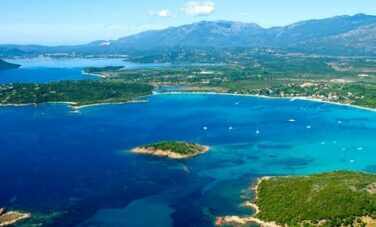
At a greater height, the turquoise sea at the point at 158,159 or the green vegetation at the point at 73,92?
the green vegetation at the point at 73,92

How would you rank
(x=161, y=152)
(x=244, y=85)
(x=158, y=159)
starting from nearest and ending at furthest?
(x=158, y=159), (x=161, y=152), (x=244, y=85)

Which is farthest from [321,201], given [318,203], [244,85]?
[244,85]

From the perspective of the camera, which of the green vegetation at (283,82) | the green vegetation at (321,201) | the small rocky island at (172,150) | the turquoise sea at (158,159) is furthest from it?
the green vegetation at (283,82)

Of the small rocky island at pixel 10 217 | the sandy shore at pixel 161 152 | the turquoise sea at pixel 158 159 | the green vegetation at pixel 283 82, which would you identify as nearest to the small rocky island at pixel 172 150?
the sandy shore at pixel 161 152

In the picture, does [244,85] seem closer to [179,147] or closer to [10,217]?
[179,147]

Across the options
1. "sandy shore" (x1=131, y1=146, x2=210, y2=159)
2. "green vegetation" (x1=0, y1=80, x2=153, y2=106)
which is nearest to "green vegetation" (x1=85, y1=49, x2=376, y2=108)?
"green vegetation" (x1=0, y1=80, x2=153, y2=106)

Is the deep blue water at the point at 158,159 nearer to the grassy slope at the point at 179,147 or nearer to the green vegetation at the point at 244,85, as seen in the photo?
the grassy slope at the point at 179,147
